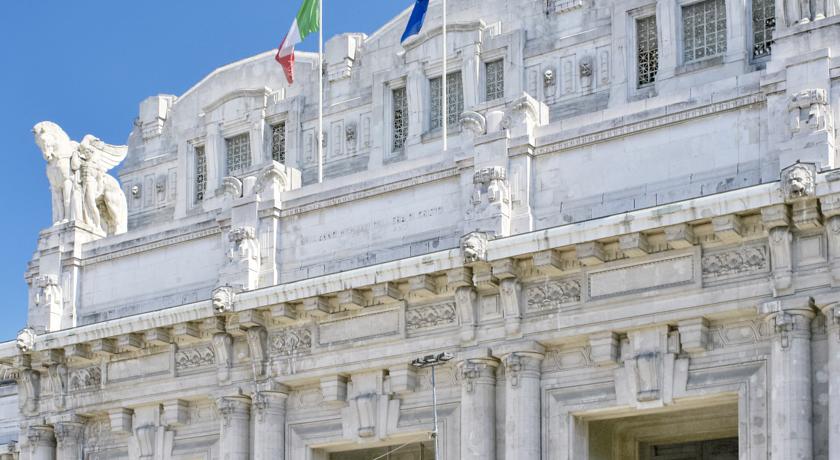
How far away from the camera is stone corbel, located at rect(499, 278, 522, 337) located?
101 feet

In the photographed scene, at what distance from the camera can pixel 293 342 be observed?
3400 centimetres

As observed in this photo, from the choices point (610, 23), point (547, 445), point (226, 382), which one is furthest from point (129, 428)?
point (610, 23)

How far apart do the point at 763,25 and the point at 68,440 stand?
17.7 meters

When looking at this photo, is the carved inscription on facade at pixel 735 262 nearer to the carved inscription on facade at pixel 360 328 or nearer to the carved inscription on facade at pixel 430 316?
the carved inscription on facade at pixel 430 316

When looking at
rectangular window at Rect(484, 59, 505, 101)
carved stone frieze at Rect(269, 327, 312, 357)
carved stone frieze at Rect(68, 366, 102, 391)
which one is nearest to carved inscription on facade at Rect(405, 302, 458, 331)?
carved stone frieze at Rect(269, 327, 312, 357)

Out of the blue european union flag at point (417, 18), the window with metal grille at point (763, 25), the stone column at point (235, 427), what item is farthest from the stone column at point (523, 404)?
the blue european union flag at point (417, 18)

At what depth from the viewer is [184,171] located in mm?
41125

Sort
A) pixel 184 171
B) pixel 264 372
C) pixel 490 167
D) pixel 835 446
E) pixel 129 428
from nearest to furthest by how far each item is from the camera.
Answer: pixel 835 446 < pixel 490 167 < pixel 264 372 < pixel 129 428 < pixel 184 171

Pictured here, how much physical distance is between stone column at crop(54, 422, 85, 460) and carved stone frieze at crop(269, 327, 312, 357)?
6006 millimetres

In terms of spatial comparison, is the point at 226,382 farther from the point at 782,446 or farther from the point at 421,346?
the point at 782,446

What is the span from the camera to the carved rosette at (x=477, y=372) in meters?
31.2

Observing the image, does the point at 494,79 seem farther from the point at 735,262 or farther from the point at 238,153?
the point at 735,262

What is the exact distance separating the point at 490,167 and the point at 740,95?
16.6 feet

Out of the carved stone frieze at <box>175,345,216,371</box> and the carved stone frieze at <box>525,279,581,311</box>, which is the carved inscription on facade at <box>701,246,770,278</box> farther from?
the carved stone frieze at <box>175,345,216,371</box>
